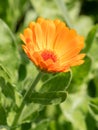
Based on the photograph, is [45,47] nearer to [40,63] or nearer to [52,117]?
[40,63]

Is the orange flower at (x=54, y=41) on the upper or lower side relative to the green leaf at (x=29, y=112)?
upper

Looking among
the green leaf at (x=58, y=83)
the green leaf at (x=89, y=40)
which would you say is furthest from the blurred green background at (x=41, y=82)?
the green leaf at (x=58, y=83)

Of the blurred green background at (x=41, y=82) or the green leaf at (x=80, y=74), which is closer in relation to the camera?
the blurred green background at (x=41, y=82)

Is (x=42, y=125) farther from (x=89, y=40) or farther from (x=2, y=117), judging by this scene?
(x=89, y=40)

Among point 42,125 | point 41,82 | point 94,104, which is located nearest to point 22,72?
point 41,82

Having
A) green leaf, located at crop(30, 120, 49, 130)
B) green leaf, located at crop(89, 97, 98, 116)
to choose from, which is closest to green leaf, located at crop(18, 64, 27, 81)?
green leaf, located at crop(30, 120, 49, 130)

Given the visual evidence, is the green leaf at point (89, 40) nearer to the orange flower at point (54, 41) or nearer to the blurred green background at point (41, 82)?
the blurred green background at point (41, 82)
